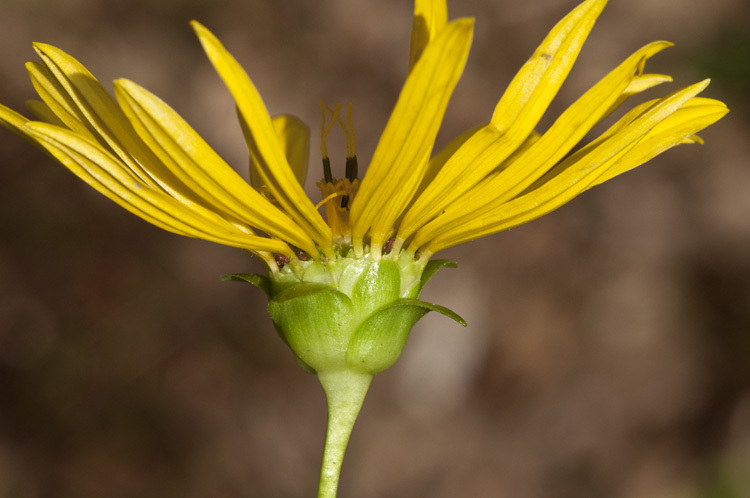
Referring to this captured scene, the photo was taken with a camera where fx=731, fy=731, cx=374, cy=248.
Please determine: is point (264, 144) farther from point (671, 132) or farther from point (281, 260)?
point (671, 132)

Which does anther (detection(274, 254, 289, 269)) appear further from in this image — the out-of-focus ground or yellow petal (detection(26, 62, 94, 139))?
the out-of-focus ground

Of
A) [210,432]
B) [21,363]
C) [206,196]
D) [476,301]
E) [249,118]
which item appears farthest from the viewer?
[476,301]

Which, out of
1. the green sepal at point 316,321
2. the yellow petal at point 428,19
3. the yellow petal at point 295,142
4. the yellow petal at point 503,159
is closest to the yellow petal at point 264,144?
the green sepal at point 316,321

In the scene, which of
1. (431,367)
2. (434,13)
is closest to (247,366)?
(431,367)

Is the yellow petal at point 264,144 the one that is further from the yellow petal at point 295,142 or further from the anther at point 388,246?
the yellow petal at point 295,142

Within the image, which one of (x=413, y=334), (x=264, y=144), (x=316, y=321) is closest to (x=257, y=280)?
(x=316, y=321)

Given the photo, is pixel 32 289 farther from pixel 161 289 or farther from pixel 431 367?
pixel 431 367

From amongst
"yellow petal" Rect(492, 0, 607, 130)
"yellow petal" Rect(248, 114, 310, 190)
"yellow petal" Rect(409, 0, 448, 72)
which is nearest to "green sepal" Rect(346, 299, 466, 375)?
"yellow petal" Rect(492, 0, 607, 130)
